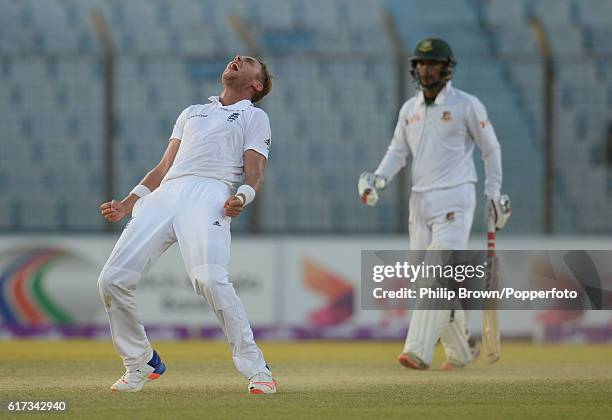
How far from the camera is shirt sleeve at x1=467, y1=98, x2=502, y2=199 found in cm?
916

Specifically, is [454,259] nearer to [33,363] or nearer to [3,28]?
[33,363]

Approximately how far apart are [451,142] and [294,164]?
7.15 meters

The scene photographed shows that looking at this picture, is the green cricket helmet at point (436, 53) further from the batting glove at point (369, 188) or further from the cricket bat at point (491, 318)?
the cricket bat at point (491, 318)

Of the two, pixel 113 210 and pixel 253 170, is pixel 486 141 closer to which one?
pixel 253 170

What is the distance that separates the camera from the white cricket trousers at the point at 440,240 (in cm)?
898

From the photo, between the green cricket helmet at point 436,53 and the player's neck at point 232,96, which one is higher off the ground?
the green cricket helmet at point 436,53

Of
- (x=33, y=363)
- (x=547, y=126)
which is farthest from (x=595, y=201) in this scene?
(x=33, y=363)

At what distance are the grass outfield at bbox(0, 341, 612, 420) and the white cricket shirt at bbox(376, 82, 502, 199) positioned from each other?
→ 1.33 m

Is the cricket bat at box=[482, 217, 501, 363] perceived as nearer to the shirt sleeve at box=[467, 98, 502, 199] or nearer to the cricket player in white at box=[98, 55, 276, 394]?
the shirt sleeve at box=[467, 98, 502, 199]

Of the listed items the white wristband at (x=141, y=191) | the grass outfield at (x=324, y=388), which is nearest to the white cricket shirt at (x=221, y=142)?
the white wristband at (x=141, y=191)

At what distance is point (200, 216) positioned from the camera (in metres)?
6.88

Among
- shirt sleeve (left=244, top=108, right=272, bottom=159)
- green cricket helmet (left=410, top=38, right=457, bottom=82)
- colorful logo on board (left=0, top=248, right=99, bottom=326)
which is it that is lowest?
colorful logo on board (left=0, top=248, right=99, bottom=326)

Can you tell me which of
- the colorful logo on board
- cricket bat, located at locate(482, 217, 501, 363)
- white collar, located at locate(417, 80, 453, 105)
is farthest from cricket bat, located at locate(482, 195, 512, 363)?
the colorful logo on board

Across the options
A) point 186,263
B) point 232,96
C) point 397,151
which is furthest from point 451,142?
point 186,263
